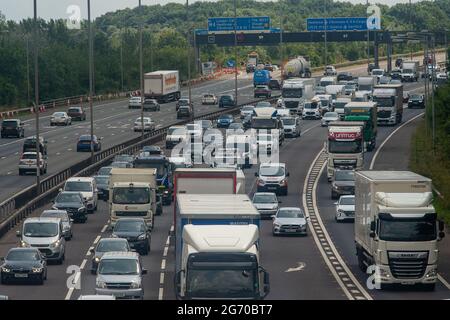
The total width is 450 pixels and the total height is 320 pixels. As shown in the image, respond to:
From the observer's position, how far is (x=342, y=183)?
71.4 m

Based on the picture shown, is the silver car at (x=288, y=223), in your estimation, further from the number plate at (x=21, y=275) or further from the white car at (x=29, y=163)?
the white car at (x=29, y=163)

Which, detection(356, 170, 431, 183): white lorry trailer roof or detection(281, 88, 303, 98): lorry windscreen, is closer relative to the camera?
detection(356, 170, 431, 183): white lorry trailer roof

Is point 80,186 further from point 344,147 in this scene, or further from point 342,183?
point 344,147

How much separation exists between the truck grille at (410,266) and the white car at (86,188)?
89.7 ft

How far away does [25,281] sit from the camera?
42.3 meters

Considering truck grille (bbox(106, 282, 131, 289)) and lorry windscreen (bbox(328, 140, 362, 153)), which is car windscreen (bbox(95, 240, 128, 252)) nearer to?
truck grille (bbox(106, 282, 131, 289))

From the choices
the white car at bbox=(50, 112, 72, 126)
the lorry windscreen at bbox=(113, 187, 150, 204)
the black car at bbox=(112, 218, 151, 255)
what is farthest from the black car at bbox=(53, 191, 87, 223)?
the white car at bbox=(50, 112, 72, 126)

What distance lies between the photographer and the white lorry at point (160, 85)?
142 m

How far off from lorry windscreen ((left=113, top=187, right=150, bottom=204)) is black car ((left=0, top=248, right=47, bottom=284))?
14906 millimetres

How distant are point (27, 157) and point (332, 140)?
17.9 metres

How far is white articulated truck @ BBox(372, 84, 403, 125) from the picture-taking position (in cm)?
10838
